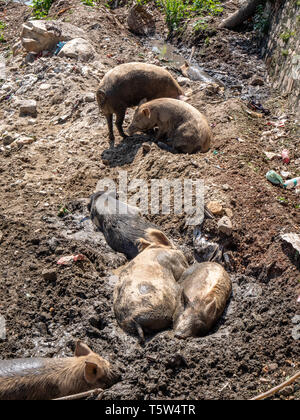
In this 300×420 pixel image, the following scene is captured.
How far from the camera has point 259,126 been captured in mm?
8398

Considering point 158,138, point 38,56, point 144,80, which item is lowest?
point 38,56

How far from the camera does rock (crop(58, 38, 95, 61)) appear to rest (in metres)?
10.7

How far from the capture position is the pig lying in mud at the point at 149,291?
4.65m

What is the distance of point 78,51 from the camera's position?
35.4 feet

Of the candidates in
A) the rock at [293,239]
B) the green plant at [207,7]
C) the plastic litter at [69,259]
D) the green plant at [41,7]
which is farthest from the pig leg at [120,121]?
the green plant at [41,7]

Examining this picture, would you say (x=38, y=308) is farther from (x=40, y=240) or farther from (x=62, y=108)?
(x=62, y=108)

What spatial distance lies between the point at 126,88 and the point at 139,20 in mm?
6267

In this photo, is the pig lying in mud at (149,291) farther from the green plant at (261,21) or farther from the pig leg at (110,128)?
the green plant at (261,21)

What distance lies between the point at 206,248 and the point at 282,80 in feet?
17.6

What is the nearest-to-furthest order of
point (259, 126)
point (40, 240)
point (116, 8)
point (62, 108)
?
point (40, 240), point (259, 126), point (62, 108), point (116, 8)

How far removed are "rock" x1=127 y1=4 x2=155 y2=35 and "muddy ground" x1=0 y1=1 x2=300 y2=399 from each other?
3.07 metres

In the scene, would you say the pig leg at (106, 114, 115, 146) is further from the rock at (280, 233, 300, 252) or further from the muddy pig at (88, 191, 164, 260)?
the rock at (280, 233, 300, 252)

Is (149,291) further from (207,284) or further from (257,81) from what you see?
(257,81)
